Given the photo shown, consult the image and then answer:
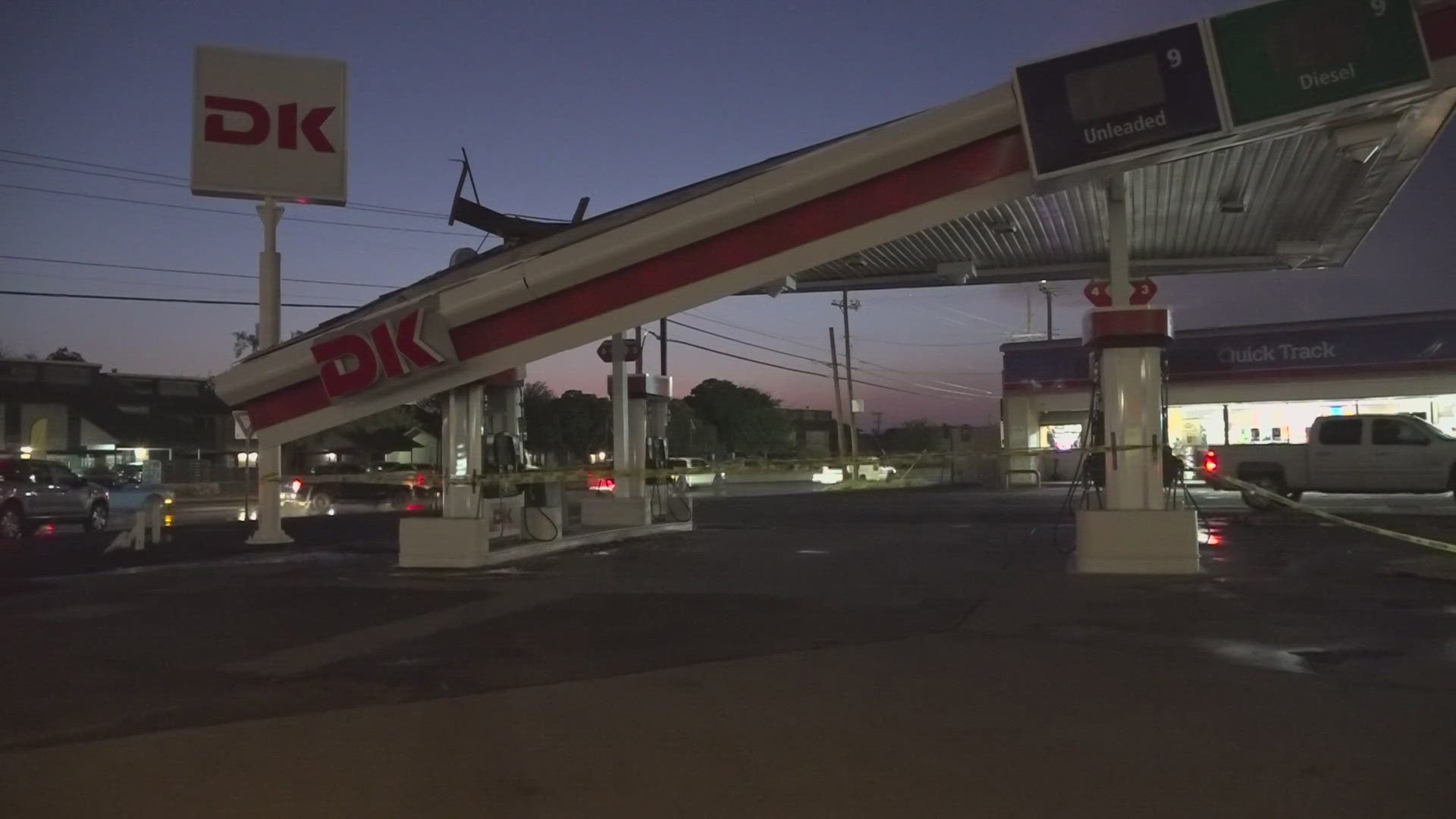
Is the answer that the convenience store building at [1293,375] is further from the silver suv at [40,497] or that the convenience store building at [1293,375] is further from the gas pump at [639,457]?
Answer: the silver suv at [40,497]

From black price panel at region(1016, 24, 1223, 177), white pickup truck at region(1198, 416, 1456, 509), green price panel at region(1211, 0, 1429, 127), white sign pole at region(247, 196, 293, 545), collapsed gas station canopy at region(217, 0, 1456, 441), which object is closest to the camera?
green price panel at region(1211, 0, 1429, 127)

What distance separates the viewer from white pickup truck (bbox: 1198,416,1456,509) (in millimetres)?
24516

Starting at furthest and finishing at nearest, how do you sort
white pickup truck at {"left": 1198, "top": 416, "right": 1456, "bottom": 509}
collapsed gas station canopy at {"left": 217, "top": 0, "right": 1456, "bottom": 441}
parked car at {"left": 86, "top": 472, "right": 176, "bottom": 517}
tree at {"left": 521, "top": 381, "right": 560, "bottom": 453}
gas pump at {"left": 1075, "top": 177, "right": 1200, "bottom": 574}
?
tree at {"left": 521, "top": 381, "right": 560, "bottom": 453} → parked car at {"left": 86, "top": 472, "right": 176, "bottom": 517} → white pickup truck at {"left": 1198, "top": 416, "right": 1456, "bottom": 509} → gas pump at {"left": 1075, "top": 177, "right": 1200, "bottom": 574} → collapsed gas station canopy at {"left": 217, "top": 0, "right": 1456, "bottom": 441}

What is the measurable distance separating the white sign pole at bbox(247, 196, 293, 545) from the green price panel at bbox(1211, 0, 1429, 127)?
1468cm

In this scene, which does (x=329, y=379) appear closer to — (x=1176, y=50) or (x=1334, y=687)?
(x=1176, y=50)

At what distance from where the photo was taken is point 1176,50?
11.5 meters

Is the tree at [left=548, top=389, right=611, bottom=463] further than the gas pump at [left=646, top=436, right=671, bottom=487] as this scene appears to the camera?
Yes

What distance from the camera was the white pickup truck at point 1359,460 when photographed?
24.5 meters

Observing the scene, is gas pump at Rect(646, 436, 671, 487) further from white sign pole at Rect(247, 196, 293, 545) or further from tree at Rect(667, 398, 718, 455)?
tree at Rect(667, 398, 718, 455)

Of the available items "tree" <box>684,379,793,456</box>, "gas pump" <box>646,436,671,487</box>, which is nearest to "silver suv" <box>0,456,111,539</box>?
"gas pump" <box>646,436,671,487</box>

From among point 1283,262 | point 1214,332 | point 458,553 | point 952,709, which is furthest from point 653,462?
point 1214,332

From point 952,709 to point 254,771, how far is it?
13.5ft

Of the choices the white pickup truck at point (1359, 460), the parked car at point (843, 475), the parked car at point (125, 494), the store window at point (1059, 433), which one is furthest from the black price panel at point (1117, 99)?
the store window at point (1059, 433)

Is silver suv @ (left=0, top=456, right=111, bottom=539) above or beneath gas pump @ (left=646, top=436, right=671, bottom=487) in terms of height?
beneath
